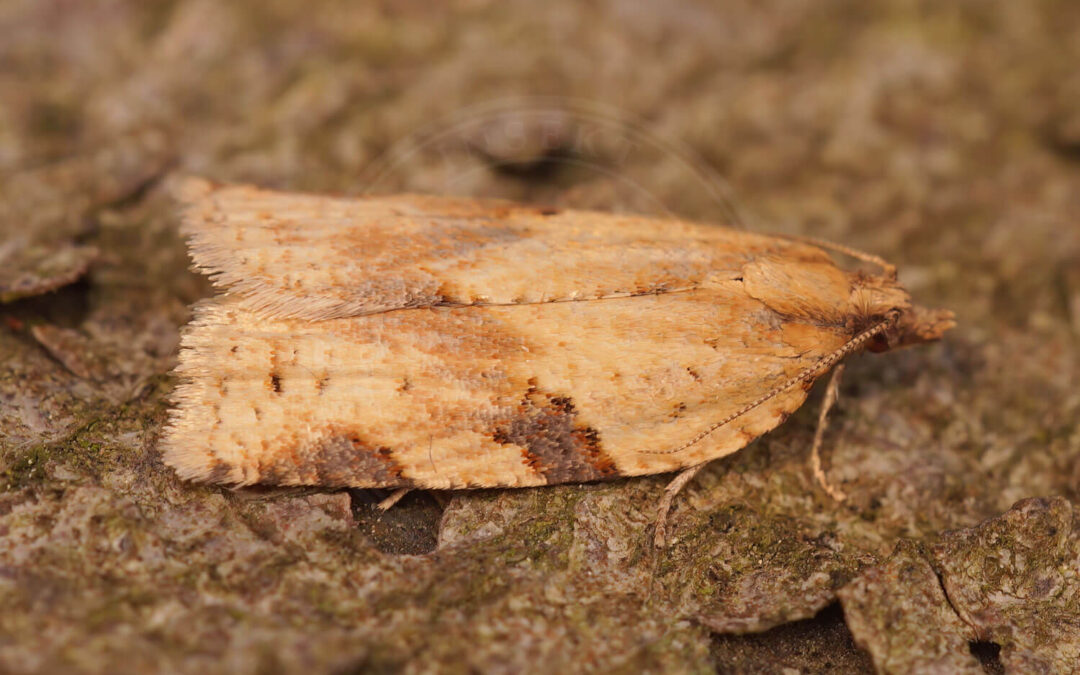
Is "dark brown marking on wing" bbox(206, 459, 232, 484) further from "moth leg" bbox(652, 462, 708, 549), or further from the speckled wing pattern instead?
"moth leg" bbox(652, 462, 708, 549)

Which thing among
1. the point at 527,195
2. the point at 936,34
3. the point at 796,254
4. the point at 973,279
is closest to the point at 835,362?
the point at 796,254

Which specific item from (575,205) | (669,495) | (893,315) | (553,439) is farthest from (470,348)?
(893,315)

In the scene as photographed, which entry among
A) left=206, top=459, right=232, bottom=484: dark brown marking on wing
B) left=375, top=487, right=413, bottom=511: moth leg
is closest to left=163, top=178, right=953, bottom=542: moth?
left=206, top=459, right=232, bottom=484: dark brown marking on wing

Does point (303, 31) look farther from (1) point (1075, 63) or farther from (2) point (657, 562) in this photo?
(1) point (1075, 63)

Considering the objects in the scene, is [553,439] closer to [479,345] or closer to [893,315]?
[479,345]

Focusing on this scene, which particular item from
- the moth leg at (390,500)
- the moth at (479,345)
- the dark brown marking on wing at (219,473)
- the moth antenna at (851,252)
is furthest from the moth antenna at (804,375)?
the dark brown marking on wing at (219,473)
